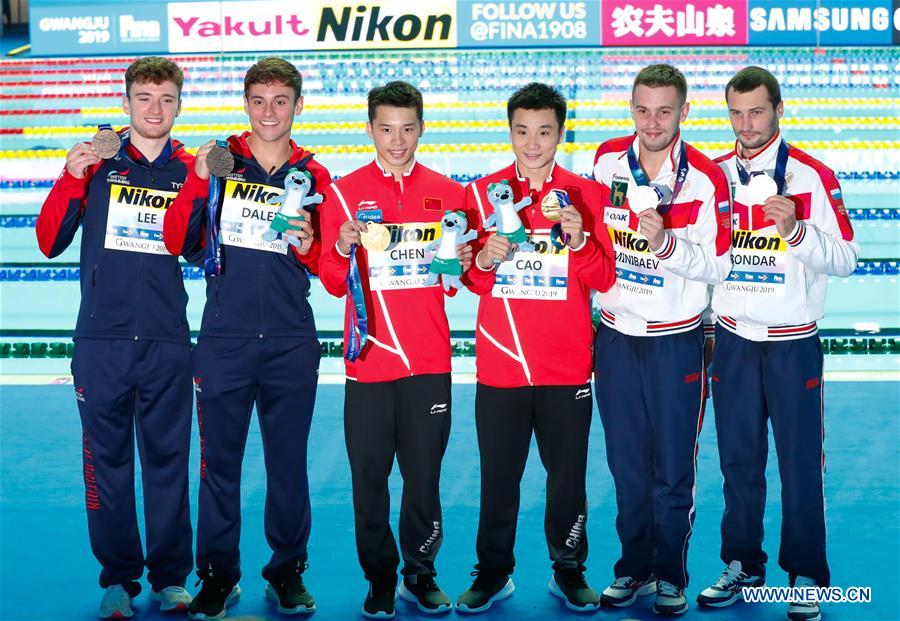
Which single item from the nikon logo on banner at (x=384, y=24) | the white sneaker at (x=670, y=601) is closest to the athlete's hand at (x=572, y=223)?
the white sneaker at (x=670, y=601)

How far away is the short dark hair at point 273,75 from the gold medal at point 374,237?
0.49 metres

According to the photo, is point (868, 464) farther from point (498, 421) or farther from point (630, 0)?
point (630, 0)

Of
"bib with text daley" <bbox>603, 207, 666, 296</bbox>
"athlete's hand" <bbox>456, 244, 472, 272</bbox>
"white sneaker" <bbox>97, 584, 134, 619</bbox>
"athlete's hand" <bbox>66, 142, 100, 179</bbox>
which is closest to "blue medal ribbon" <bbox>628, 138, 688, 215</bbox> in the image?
"bib with text daley" <bbox>603, 207, 666, 296</bbox>

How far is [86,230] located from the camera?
11.8 ft

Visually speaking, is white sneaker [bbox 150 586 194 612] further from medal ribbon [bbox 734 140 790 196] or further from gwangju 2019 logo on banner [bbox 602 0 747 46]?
gwangju 2019 logo on banner [bbox 602 0 747 46]

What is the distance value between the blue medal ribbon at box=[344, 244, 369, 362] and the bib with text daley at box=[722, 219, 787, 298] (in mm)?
1129

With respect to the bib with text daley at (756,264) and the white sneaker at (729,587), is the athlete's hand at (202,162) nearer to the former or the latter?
the bib with text daley at (756,264)

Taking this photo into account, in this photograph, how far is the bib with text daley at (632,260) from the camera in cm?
351

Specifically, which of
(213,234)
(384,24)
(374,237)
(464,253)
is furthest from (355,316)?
(384,24)

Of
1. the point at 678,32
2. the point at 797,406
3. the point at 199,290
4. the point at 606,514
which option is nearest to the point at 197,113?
the point at 199,290

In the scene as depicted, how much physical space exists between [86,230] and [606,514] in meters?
2.13

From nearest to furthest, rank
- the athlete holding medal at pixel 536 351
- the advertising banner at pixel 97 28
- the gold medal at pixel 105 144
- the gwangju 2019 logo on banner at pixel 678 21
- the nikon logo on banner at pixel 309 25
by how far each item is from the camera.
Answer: the gold medal at pixel 105 144, the athlete holding medal at pixel 536 351, the gwangju 2019 logo on banner at pixel 678 21, the nikon logo on banner at pixel 309 25, the advertising banner at pixel 97 28

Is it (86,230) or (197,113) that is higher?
(197,113)

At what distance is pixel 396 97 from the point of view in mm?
3467
